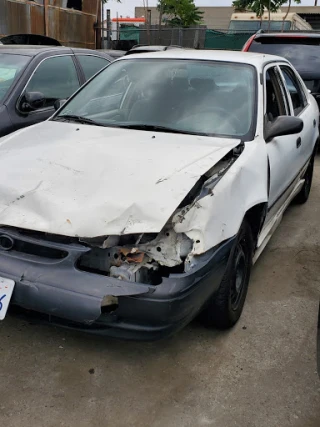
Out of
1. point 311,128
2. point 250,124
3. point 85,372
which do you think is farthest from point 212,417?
point 311,128

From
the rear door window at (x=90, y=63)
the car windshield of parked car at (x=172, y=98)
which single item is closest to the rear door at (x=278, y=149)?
the car windshield of parked car at (x=172, y=98)

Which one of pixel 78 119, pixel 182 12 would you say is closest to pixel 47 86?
pixel 78 119

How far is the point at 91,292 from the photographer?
2217 millimetres

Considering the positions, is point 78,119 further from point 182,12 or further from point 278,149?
point 182,12

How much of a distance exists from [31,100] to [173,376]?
325 cm

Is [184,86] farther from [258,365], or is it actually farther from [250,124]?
[258,365]

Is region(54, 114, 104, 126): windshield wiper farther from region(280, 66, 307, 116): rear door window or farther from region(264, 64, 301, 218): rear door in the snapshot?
region(280, 66, 307, 116): rear door window

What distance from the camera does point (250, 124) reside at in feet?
10.8

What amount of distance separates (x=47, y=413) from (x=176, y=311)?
32.2 inches

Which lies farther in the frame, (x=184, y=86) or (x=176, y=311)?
(x=184, y=86)

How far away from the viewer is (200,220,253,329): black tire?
2.77 meters

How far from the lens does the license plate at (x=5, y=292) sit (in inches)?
91.0

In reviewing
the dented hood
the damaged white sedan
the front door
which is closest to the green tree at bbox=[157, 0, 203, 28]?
the front door

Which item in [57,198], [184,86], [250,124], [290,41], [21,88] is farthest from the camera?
[290,41]
